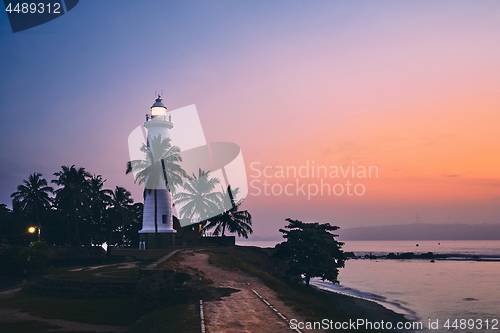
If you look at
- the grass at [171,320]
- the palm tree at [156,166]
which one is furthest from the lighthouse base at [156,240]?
the grass at [171,320]

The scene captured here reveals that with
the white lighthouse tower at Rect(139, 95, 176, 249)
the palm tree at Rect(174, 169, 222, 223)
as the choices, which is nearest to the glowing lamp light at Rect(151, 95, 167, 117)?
the white lighthouse tower at Rect(139, 95, 176, 249)

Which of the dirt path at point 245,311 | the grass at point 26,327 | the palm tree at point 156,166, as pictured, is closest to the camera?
the dirt path at point 245,311

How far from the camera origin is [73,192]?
61.0 m

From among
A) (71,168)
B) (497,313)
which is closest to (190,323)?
(497,313)

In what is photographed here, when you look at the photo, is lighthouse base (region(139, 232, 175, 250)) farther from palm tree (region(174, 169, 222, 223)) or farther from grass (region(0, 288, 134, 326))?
grass (region(0, 288, 134, 326))

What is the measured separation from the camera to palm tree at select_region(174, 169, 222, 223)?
58781mm

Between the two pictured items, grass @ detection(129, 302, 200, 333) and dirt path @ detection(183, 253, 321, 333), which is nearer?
dirt path @ detection(183, 253, 321, 333)

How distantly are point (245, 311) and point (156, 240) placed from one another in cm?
3154

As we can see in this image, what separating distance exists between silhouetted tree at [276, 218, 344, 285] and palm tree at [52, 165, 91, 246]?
33.4m

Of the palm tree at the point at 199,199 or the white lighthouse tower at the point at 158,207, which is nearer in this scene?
the white lighthouse tower at the point at 158,207

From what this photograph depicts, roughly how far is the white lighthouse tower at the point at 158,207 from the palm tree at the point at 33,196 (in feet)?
77.9

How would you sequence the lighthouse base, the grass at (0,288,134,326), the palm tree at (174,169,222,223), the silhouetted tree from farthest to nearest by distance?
the palm tree at (174,169,222,223) → the lighthouse base → the silhouetted tree → the grass at (0,288,134,326)

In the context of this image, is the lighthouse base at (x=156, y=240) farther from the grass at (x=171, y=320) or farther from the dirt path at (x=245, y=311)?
the grass at (x=171, y=320)

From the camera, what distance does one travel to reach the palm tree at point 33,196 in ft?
206
